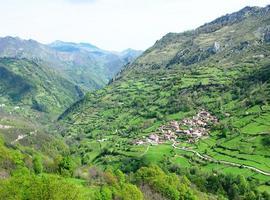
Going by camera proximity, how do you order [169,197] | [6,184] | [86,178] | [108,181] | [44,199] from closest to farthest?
[44,199] < [6,184] < [169,197] < [108,181] < [86,178]

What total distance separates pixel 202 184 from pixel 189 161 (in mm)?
24132

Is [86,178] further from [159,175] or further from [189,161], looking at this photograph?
[189,161]

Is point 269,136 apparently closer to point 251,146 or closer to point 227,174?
point 251,146

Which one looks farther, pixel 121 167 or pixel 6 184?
pixel 121 167

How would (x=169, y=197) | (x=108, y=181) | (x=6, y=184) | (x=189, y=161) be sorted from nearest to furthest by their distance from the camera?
(x=6, y=184), (x=169, y=197), (x=108, y=181), (x=189, y=161)

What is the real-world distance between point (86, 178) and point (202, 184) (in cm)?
4542

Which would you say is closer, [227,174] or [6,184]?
[6,184]

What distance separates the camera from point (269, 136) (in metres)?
195

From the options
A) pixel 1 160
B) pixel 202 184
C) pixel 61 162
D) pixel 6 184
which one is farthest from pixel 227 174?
pixel 6 184

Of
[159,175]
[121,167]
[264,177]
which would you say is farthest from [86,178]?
[264,177]

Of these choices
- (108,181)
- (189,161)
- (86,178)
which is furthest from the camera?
(189,161)

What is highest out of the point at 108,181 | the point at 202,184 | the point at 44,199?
the point at 44,199

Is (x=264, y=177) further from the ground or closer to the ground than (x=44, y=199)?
closer to the ground

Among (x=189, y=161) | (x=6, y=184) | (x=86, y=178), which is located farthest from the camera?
(x=189, y=161)
